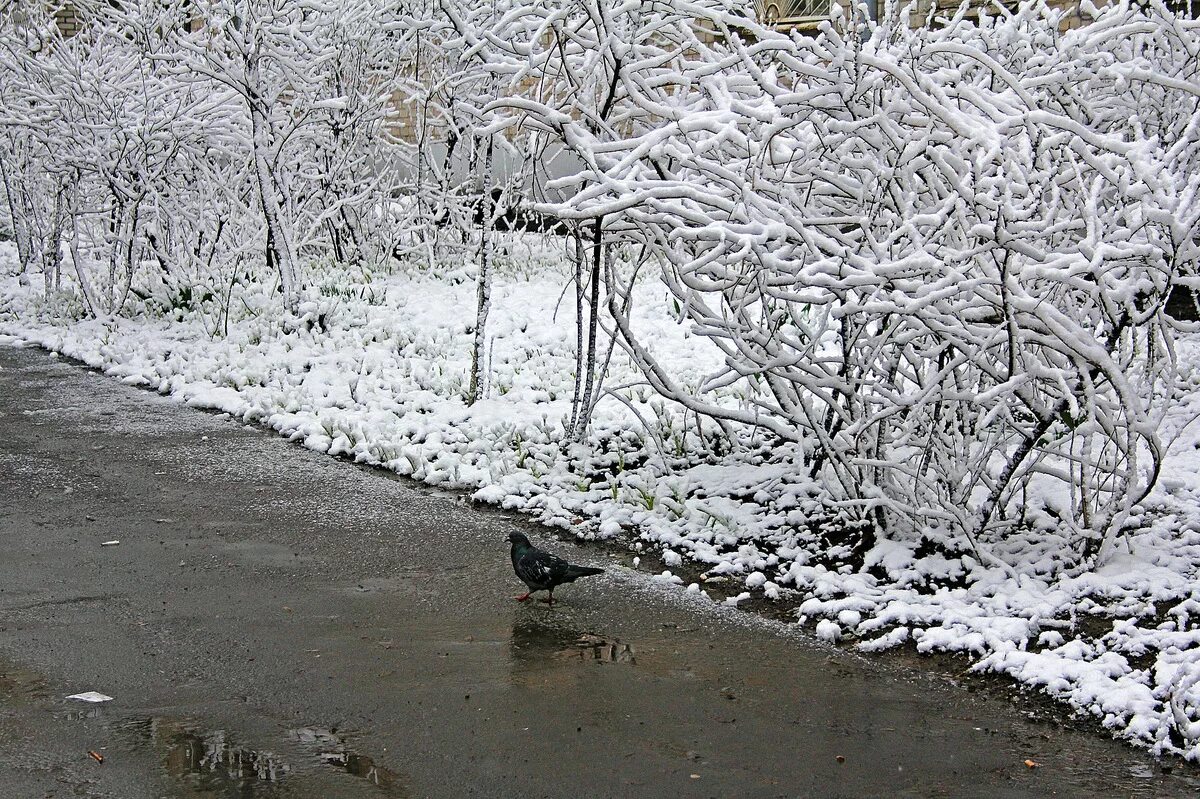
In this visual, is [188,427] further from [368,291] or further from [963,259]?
[963,259]

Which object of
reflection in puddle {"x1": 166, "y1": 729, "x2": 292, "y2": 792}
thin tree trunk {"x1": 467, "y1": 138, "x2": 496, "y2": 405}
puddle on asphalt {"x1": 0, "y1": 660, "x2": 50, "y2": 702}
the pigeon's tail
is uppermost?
thin tree trunk {"x1": 467, "y1": 138, "x2": 496, "y2": 405}

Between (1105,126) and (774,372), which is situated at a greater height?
(1105,126)

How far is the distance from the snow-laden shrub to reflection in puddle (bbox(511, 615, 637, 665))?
1450 mm

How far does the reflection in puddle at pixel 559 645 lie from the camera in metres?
4.79

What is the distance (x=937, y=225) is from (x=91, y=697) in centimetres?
380

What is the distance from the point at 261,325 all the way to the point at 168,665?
7106mm

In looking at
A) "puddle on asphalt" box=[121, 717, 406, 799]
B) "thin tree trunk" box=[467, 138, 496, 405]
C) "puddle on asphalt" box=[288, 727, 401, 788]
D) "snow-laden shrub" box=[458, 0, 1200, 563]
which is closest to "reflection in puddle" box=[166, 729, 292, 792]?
"puddle on asphalt" box=[121, 717, 406, 799]

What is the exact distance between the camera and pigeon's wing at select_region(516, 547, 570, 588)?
17.3 feet

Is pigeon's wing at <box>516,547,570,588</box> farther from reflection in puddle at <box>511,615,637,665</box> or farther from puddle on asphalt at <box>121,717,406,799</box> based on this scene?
puddle on asphalt at <box>121,717,406,799</box>

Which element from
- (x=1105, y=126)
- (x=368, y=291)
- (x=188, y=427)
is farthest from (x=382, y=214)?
(x=1105, y=126)

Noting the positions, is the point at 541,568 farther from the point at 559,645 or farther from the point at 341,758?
the point at 341,758

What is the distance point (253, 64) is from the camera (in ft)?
35.1

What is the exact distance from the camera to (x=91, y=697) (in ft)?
14.1

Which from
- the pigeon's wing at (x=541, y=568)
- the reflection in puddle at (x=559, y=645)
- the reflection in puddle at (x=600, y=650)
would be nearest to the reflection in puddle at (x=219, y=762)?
the reflection in puddle at (x=559, y=645)
